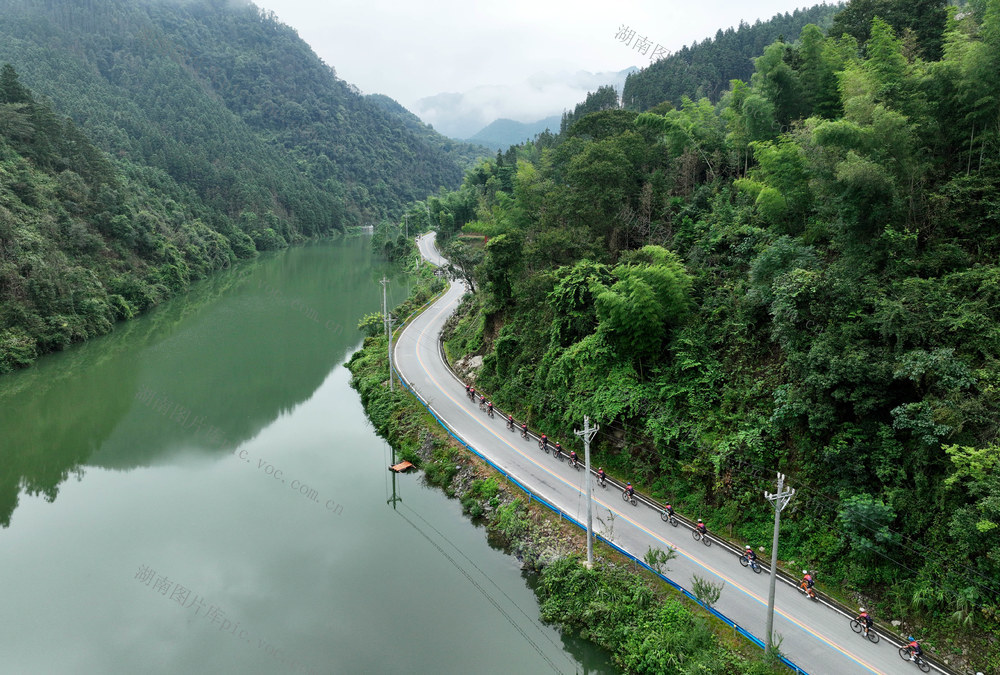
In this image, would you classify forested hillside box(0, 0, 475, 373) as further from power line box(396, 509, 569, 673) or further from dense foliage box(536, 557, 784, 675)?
dense foliage box(536, 557, 784, 675)

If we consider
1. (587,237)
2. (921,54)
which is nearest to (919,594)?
(587,237)

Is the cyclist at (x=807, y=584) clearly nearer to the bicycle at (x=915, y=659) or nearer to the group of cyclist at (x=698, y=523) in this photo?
the group of cyclist at (x=698, y=523)

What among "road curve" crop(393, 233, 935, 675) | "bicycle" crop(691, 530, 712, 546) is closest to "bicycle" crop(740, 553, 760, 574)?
"road curve" crop(393, 233, 935, 675)

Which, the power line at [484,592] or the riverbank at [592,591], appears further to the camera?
the power line at [484,592]

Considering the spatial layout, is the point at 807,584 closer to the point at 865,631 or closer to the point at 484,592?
the point at 865,631

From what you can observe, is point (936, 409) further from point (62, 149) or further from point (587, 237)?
point (62, 149)

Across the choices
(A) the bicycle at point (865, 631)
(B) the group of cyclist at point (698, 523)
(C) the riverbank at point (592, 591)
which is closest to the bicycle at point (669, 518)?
(B) the group of cyclist at point (698, 523)
